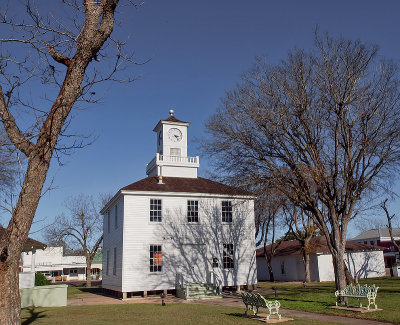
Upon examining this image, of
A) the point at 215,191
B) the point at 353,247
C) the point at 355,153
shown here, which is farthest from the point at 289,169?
the point at 353,247

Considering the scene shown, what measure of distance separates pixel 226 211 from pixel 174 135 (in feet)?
26.0

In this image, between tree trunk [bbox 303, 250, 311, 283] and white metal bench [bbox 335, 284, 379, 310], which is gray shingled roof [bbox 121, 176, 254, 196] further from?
tree trunk [bbox 303, 250, 311, 283]

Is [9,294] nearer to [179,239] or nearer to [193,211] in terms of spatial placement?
[179,239]

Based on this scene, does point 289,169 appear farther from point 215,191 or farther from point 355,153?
point 215,191

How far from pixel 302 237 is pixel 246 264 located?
9.46 meters

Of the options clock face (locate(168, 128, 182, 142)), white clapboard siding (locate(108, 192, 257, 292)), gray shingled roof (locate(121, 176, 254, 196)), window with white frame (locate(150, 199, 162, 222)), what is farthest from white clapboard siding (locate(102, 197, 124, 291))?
clock face (locate(168, 128, 182, 142))

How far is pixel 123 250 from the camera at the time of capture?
2308 centimetres

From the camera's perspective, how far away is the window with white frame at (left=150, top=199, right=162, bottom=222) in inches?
966

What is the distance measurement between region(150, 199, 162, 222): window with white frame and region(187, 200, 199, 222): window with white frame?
204cm

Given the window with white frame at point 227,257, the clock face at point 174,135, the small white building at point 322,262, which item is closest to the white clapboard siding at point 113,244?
the window with white frame at point 227,257

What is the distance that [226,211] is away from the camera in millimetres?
26375

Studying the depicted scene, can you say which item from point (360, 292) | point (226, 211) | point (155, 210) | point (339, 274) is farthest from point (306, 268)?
point (360, 292)

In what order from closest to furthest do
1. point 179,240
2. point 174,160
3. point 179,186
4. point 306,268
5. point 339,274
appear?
1. point 339,274
2. point 179,240
3. point 179,186
4. point 174,160
5. point 306,268

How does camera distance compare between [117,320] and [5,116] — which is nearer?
[5,116]
